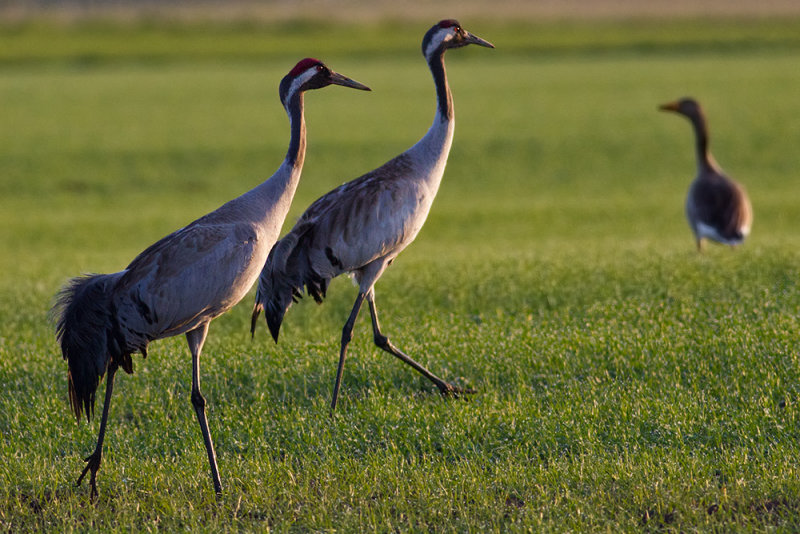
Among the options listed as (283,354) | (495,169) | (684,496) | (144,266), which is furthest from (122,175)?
(684,496)

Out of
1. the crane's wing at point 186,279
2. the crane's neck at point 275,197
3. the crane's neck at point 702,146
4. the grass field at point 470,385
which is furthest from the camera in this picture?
the crane's neck at point 702,146

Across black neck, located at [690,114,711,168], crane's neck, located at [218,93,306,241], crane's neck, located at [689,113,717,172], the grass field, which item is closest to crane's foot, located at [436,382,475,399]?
the grass field

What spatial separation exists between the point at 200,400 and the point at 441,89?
3387 mm

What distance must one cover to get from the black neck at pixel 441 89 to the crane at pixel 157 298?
2.21 metres

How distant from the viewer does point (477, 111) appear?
3284 centimetres

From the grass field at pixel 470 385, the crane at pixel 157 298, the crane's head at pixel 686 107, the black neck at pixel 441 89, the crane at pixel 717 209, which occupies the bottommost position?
the grass field at pixel 470 385

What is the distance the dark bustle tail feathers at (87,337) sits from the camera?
6.53 metres

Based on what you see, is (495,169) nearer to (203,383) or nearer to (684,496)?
(203,383)

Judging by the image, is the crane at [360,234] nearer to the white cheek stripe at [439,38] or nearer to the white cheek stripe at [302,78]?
the white cheek stripe at [439,38]

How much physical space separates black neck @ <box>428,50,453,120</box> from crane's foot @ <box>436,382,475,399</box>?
2.23 meters

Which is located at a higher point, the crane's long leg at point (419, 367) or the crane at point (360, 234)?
the crane at point (360, 234)

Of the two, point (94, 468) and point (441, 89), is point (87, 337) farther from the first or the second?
point (441, 89)

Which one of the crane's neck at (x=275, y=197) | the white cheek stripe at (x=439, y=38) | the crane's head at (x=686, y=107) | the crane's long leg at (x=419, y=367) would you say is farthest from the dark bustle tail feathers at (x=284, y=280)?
the crane's head at (x=686, y=107)

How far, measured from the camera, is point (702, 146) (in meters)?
15.2
